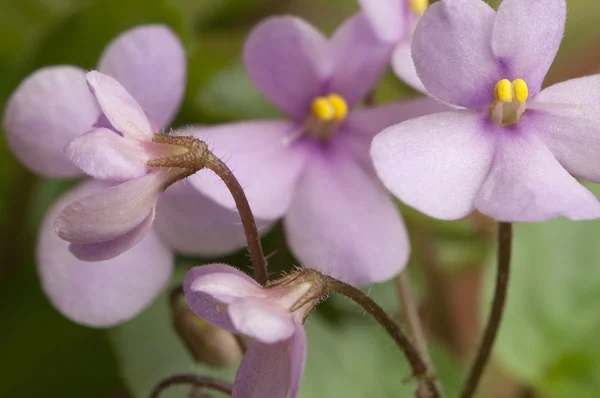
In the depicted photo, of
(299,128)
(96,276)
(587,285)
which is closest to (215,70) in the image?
(299,128)

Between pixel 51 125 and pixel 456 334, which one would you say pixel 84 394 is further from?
pixel 456 334

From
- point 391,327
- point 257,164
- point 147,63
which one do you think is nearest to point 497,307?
point 391,327

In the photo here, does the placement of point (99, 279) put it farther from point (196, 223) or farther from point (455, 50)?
point (455, 50)

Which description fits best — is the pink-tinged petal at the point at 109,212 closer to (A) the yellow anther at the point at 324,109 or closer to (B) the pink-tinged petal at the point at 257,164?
(B) the pink-tinged petal at the point at 257,164

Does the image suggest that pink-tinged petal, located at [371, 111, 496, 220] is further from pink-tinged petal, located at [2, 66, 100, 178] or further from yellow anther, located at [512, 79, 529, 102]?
pink-tinged petal, located at [2, 66, 100, 178]

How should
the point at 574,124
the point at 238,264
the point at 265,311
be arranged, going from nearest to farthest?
the point at 265,311, the point at 574,124, the point at 238,264

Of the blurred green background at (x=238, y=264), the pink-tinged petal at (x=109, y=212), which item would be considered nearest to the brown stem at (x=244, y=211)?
the pink-tinged petal at (x=109, y=212)

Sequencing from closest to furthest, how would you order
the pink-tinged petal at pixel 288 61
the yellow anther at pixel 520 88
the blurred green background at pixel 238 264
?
1. the yellow anther at pixel 520 88
2. the pink-tinged petal at pixel 288 61
3. the blurred green background at pixel 238 264
